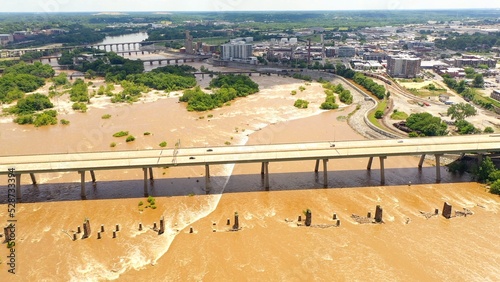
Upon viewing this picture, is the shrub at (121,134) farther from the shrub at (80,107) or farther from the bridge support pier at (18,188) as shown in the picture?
the bridge support pier at (18,188)

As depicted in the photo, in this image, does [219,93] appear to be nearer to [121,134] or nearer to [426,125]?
[121,134]

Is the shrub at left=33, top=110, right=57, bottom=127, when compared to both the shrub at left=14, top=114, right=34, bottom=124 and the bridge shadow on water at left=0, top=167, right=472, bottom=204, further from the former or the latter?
the bridge shadow on water at left=0, top=167, right=472, bottom=204

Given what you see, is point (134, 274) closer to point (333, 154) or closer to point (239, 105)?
point (333, 154)

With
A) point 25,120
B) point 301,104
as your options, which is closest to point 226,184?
point 301,104

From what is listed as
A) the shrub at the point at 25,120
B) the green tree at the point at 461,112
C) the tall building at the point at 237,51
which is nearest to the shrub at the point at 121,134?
the shrub at the point at 25,120

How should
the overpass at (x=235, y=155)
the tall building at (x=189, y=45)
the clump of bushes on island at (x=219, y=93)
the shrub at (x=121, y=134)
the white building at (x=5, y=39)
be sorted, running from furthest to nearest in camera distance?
the white building at (x=5, y=39)
the tall building at (x=189, y=45)
the clump of bushes on island at (x=219, y=93)
the shrub at (x=121, y=134)
the overpass at (x=235, y=155)

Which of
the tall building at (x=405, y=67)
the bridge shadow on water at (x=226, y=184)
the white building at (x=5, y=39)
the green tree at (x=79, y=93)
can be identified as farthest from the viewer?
the white building at (x=5, y=39)
